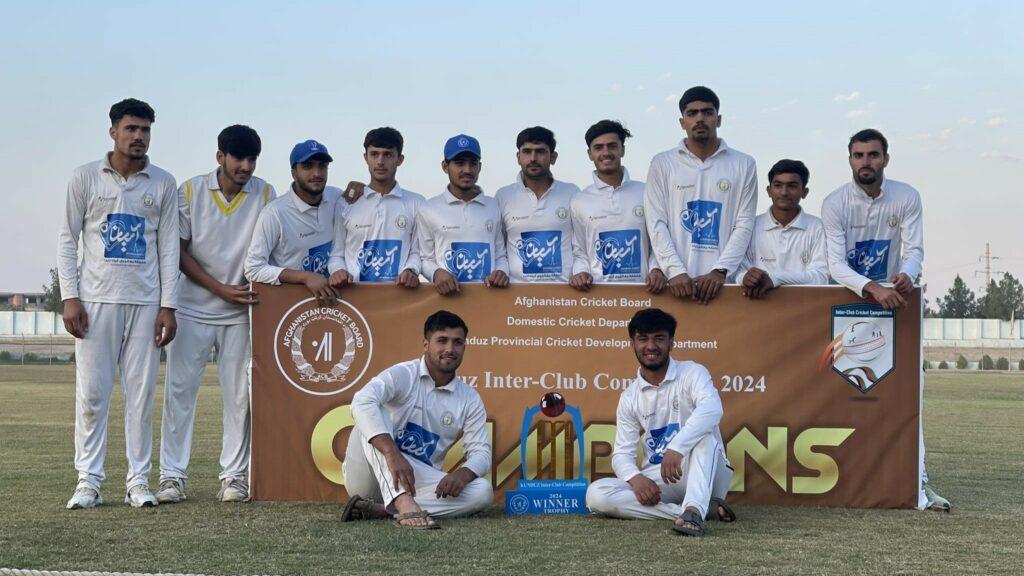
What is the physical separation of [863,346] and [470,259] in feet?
9.24

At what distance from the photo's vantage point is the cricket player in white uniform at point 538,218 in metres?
8.00

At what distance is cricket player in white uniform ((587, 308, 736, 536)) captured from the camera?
641 cm

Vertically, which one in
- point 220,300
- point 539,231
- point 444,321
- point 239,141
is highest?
point 239,141

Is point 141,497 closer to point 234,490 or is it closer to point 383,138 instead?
point 234,490

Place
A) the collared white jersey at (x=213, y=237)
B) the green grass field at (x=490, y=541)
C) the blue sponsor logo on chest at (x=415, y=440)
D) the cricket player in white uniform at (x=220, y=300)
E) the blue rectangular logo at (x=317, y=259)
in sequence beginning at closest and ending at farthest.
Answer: the green grass field at (x=490, y=541), the blue sponsor logo on chest at (x=415, y=440), the cricket player in white uniform at (x=220, y=300), the collared white jersey at (x=213, y=237), the blue rectangular logo at (x=317, y=259)

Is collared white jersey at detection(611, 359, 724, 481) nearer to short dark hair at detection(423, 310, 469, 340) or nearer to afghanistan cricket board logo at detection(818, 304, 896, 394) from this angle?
short dark hair at detection(423, 310, 469, 340)

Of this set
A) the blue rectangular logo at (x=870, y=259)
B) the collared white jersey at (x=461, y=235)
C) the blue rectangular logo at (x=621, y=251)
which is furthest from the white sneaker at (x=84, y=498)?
the blue rectangular logo at (x=870, y=259)

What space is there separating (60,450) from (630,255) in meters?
6.62

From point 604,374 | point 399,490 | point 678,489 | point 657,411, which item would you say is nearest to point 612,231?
point 604,374

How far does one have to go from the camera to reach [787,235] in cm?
815

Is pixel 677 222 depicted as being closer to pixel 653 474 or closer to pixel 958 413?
pixel 653 474

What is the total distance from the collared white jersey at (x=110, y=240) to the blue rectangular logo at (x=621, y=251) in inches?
118

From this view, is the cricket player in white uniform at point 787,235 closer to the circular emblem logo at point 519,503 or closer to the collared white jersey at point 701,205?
the collared white jersey at point 701,205

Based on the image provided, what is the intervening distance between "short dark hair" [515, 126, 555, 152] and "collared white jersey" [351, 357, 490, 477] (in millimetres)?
1953
